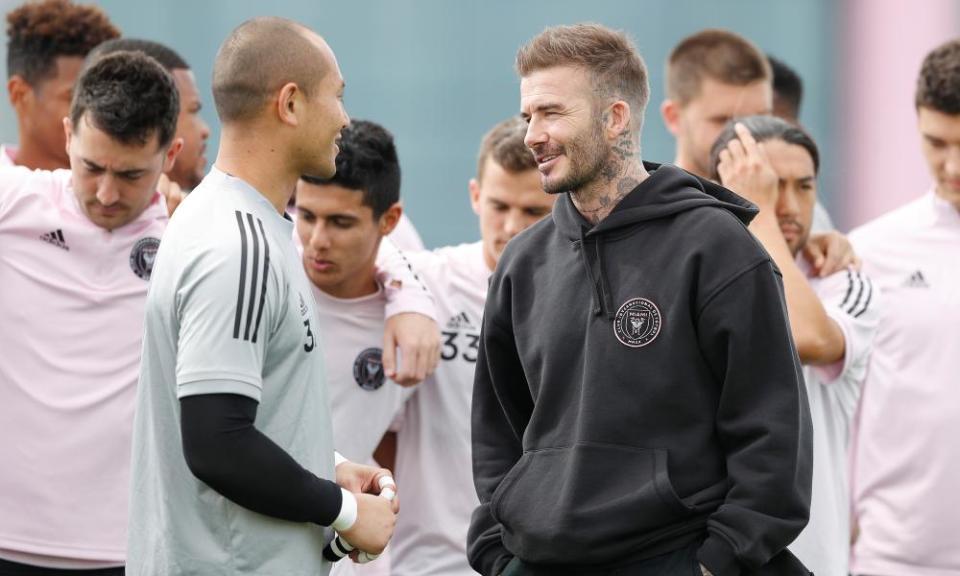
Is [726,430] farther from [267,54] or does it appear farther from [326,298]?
[326,298]

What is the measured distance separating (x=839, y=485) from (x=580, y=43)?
5.65ft

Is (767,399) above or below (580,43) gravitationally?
below

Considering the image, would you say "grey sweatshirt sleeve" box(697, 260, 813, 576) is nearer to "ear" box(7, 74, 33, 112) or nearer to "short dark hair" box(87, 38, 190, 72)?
"short dark hair" box(87, 38, 190, 72)

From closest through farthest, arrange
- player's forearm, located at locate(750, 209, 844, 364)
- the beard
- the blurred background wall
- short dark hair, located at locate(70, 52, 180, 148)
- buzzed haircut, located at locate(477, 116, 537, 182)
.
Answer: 1. the beard
2. player's forearm, located at locate(750, 209, 844, 364)
3. short dark hair, located at locate(70, 52, 180, 148)
4. buzzed haircut, located at locate(477, 116, 537, 182)
5. the blurred background wall

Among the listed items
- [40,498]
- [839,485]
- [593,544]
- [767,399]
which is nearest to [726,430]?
[767,399]

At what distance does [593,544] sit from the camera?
11.0ft

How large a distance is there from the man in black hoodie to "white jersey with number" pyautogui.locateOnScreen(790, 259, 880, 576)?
933 mm

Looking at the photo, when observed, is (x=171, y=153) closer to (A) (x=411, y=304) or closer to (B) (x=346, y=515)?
(A) (x=411, y=304)

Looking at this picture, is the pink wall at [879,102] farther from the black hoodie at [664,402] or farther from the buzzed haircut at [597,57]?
the black hoodie at [664,402]

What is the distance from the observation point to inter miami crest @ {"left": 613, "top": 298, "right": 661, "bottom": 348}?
3393 mm

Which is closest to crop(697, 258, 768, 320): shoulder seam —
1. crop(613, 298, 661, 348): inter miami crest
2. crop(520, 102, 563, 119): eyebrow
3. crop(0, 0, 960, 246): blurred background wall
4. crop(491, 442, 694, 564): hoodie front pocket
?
crop(613, 298, 661, 348): inter miami crest

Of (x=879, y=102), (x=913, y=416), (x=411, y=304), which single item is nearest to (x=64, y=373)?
(x=411, y=304)

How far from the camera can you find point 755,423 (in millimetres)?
3307

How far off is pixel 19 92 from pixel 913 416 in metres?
3.35
